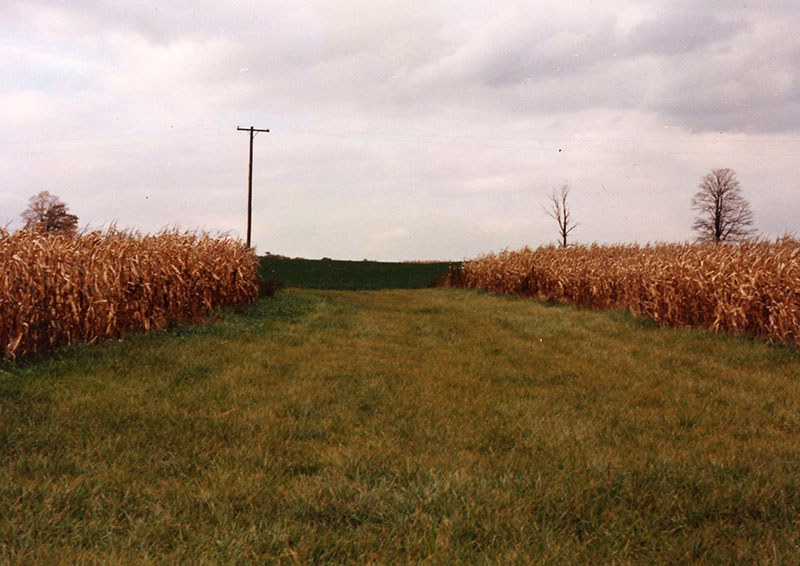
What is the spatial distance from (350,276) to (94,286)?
29.9 metres

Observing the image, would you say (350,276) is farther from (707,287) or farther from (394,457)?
(394,457)

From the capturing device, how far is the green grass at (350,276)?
34.1 metres

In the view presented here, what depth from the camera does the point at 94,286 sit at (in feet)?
30.3

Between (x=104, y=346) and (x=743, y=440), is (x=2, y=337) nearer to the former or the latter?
(x=104, y=346)

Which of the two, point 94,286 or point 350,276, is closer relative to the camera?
point 94,286

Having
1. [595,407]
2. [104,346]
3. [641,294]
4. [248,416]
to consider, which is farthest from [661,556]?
[641,294]

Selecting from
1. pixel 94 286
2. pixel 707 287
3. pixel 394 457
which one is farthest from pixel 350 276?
pixel 394 457

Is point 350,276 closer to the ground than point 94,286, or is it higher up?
higher up

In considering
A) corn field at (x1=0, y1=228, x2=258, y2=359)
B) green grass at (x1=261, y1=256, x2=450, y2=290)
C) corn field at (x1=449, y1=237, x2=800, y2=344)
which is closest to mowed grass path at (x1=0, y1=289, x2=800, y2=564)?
corn field at (x1=0, y1=228, x2=258, y2=359)

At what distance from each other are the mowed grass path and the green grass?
900 inches

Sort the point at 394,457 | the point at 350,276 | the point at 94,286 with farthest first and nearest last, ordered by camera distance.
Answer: the point at 350,276, the point at 94,286, the point at 394,457

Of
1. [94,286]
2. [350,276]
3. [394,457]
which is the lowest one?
[394,457]

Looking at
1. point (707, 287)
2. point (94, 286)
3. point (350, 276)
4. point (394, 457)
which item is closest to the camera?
point (394, 457)

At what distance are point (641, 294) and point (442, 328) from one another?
19.0 ft
